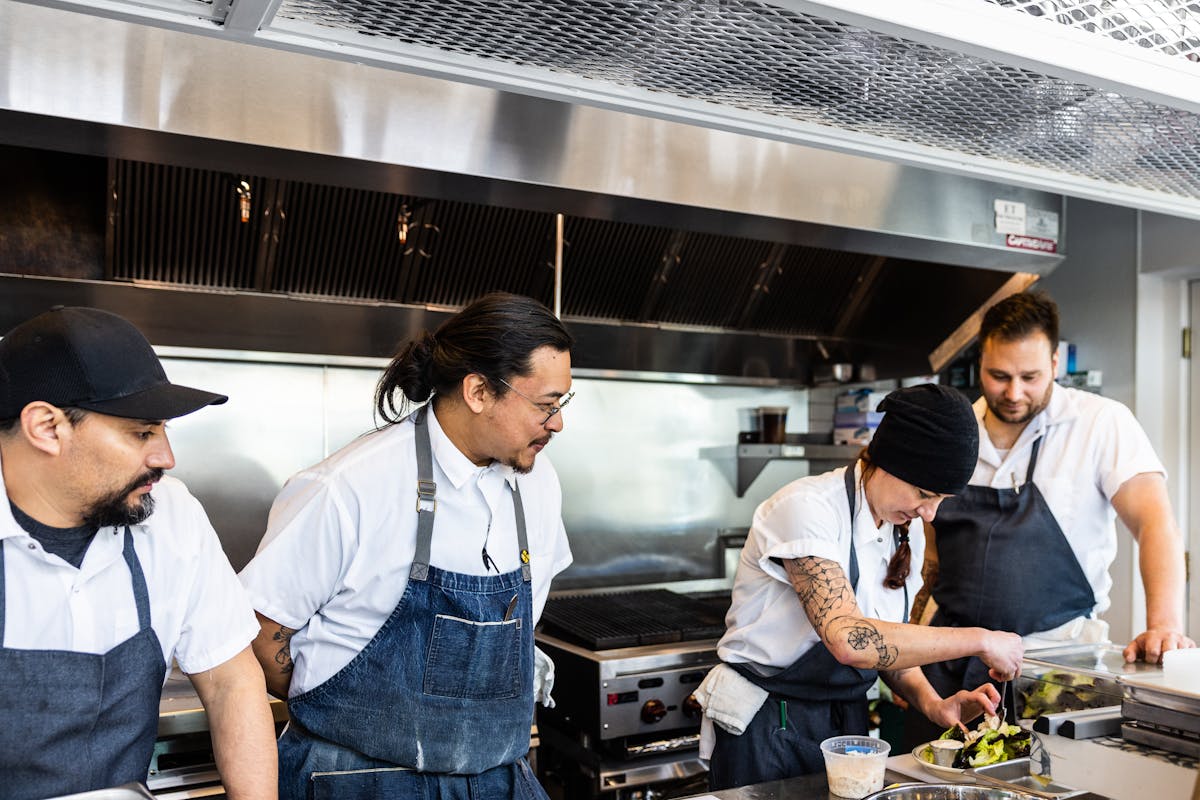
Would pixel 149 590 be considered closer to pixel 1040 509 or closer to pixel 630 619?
pixel 1040 509

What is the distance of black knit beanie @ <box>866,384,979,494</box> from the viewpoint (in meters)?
2.21

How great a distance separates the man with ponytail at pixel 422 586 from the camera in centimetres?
205

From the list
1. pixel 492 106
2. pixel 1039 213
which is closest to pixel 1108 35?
pixel 492 106

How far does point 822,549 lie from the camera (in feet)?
7.57

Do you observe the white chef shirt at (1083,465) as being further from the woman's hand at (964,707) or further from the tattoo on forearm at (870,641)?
the tattoo on forearm at (870,641)

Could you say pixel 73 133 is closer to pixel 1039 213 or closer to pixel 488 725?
pixel 488 725

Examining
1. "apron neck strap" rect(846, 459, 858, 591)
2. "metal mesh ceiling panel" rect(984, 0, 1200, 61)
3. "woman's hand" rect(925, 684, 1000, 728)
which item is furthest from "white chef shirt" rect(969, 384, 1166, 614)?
"metal mesh ceiling panel" rect(984, 0, 1200, 61)

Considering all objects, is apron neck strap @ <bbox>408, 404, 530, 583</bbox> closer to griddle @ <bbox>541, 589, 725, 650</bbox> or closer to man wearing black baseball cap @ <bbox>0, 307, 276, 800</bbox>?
man wearing black baseball cap @ <bbox>0, 307, 276, 800</bbox>

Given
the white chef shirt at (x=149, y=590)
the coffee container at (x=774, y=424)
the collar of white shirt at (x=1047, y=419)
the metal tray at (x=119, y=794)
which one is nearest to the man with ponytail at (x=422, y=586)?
the white chef shirt at (x=149, y=590)

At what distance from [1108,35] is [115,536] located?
1.68m

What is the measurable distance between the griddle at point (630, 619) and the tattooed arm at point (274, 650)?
1.63m

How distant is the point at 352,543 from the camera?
2.08 meters

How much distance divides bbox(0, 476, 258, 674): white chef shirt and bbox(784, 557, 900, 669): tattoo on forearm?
1.16 m

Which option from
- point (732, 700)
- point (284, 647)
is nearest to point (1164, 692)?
point (732, 700)
